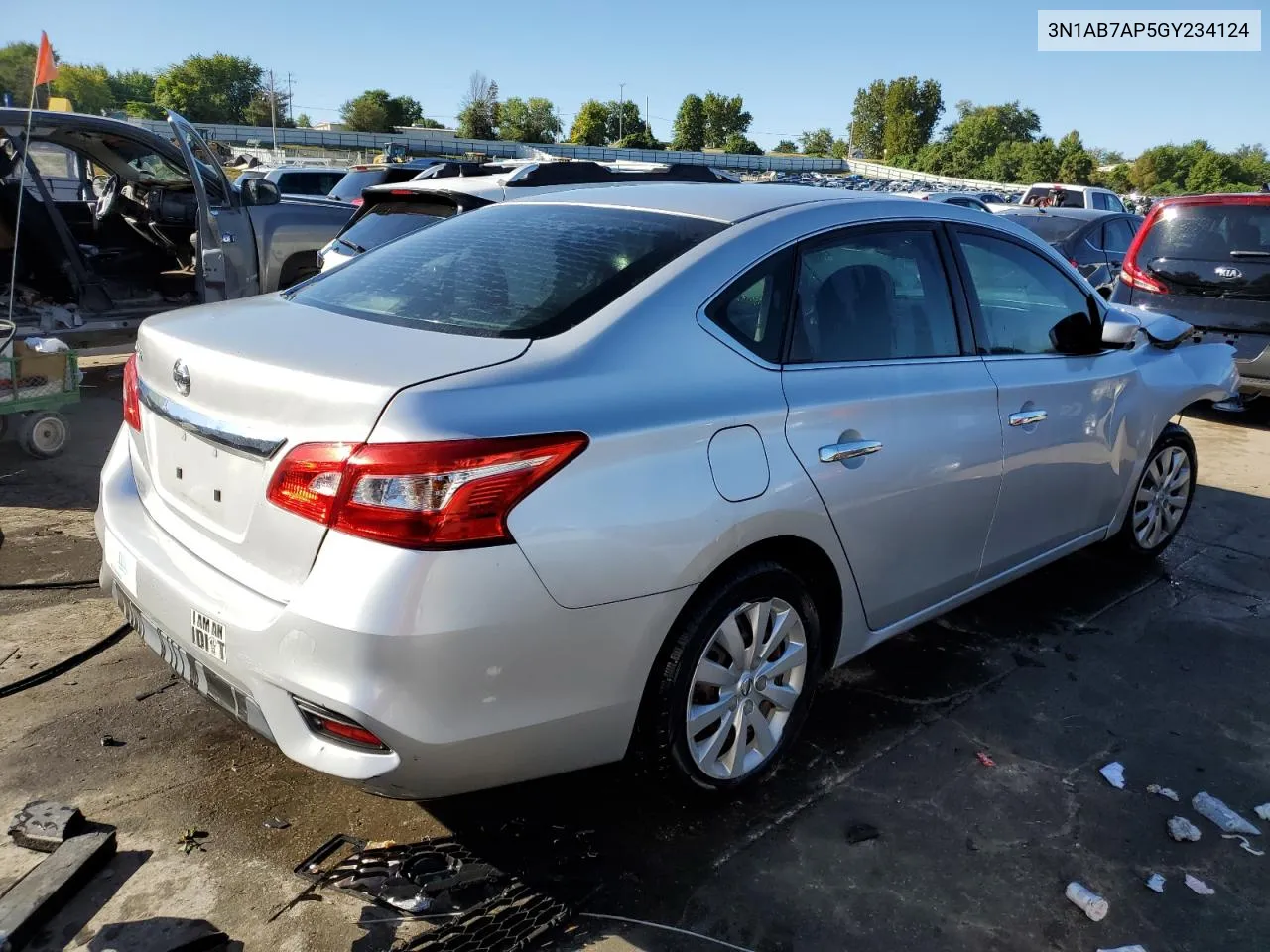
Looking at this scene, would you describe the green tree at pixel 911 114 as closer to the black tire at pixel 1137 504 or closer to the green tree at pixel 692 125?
the green tree at pixel 692 125

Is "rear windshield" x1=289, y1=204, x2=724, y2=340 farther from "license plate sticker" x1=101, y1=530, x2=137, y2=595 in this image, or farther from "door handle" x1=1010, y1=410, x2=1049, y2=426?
"door handle" x1=1010, y1=410, x2=1049, y2=426

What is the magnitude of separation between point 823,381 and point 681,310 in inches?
20.3

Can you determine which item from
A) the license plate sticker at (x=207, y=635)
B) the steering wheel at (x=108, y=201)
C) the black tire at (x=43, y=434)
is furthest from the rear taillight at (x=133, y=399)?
the steering wheel at (x=108, y=201)

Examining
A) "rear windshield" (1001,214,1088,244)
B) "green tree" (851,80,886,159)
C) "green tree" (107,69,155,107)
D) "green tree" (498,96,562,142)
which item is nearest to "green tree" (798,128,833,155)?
"green tree" (851,80,886,159)

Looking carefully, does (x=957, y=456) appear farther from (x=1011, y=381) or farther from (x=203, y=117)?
(x=203, y=117)

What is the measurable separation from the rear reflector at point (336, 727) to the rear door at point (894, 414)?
131 centimetres

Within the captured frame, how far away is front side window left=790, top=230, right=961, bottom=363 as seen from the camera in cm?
290

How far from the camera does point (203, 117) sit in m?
111

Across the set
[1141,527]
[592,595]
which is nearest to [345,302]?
[592,595]

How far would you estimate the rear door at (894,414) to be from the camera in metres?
2.80

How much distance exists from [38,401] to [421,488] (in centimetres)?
490

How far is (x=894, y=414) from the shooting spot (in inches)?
117

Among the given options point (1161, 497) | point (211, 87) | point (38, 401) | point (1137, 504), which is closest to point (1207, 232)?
point (1161, 497)

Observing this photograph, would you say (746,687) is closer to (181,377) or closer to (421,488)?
(421,488)
